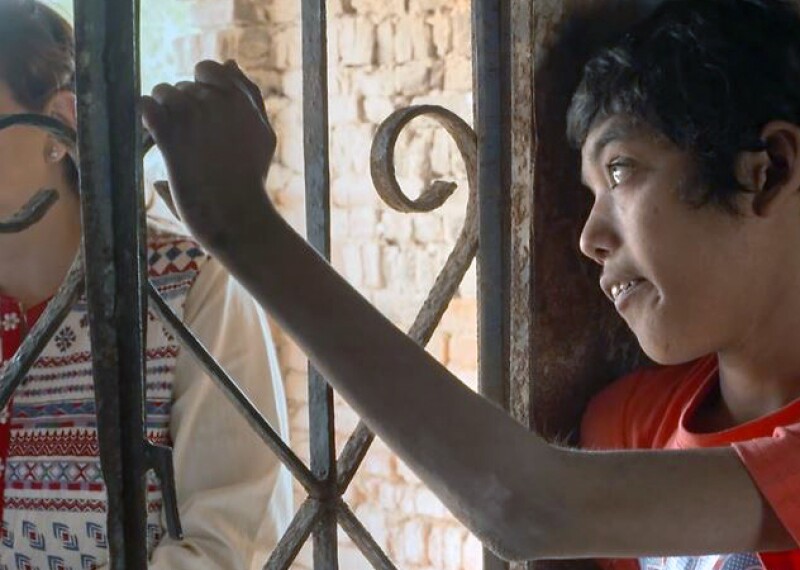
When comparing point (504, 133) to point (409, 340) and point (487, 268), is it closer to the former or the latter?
point (487, 268)

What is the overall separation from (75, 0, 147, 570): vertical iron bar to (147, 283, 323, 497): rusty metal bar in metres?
0.03

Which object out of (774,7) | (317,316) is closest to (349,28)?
(774,7)

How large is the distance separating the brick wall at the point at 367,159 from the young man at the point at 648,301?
238 centimetres

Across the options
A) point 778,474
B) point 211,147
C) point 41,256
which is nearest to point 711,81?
point 778,474

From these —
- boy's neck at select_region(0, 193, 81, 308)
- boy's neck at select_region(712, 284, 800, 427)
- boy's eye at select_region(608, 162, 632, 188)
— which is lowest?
boy's neck at select_region(712, 284, 800, 427)

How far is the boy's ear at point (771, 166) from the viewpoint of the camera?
95cm

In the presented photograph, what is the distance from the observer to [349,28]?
3.63m

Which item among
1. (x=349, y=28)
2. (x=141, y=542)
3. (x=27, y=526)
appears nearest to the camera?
(x=141, y=542)

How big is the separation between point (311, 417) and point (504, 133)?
269 mm

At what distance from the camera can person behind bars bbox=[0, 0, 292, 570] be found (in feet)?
4.73

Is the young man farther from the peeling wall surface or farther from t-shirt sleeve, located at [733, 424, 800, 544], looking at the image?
the peeling wall surface

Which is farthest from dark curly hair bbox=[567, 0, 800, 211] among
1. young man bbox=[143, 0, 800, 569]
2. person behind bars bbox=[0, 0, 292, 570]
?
person behind bars bbox=[0, 0, 292, 570]

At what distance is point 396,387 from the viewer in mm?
766

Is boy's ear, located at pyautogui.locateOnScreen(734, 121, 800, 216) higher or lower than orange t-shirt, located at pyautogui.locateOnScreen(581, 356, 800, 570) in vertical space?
higher
